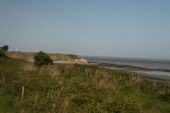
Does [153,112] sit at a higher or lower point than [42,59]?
lower

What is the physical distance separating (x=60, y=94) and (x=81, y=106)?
2955 millimetres

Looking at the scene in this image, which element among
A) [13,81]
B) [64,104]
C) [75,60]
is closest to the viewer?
[64,104]

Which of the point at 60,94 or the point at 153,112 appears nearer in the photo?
the point at 153,112

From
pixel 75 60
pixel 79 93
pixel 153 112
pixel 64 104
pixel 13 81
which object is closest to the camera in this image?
pixel 64 104

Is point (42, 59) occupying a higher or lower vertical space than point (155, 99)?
higher

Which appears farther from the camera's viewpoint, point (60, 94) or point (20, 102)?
point (60, 94)

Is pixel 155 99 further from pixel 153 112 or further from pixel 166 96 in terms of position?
pixel 153 112

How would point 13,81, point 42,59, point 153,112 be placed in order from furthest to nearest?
point 42,59 < point 13,81 < point 153,112

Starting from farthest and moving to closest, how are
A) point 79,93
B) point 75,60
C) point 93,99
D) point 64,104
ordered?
point 75,60, point 79,93, point 93,99, point 64,104

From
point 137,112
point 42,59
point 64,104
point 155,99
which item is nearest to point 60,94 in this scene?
point 64,104

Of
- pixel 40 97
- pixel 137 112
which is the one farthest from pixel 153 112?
pixel 40 97

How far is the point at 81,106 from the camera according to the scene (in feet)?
62.8

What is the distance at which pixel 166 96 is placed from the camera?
88.3 ft

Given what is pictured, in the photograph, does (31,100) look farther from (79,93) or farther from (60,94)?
(79,93)
